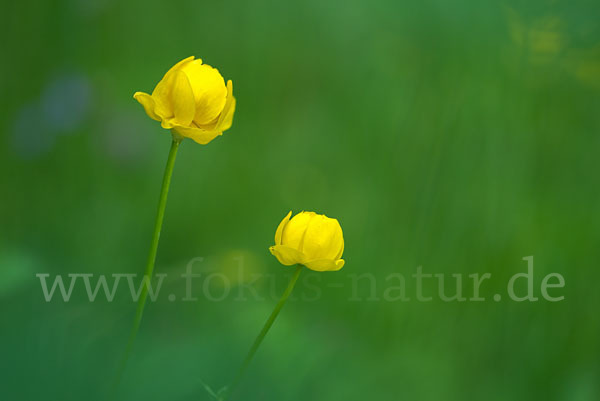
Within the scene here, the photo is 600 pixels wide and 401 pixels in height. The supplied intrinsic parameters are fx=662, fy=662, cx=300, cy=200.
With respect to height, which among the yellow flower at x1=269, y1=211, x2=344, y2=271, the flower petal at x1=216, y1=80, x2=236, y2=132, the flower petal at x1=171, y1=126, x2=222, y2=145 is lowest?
the yellow flower at x1=269, y1=211, x2=344, y2=271

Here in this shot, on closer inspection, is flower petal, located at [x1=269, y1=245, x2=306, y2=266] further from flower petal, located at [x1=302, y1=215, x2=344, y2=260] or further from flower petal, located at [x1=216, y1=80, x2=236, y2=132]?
flower petal, located at [x1=216, y1=80, x2=236, y2=132]

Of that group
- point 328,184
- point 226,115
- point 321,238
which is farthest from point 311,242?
point 328,184

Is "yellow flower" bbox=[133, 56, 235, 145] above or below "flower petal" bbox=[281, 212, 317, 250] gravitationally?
above

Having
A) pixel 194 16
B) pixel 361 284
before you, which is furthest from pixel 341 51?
pixel 361 284

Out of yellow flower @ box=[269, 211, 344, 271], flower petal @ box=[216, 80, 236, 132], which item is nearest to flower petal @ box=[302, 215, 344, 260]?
yellow flower @ box=[269, 211, 344, 271]

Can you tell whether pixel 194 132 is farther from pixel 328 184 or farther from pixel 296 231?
pixel 328 184

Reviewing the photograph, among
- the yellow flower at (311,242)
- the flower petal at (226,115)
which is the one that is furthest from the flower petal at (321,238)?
the flower petal at (226,115)
